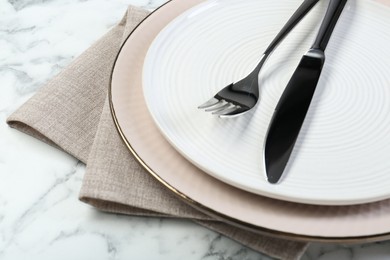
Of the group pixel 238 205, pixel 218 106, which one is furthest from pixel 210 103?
pixel 238 205

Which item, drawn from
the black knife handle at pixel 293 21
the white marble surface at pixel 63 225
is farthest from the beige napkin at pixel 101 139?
the black knife handle at pixel 293 21

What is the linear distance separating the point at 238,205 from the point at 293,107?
0.13 metres

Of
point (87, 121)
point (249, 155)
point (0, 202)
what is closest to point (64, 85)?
point (87, 121)

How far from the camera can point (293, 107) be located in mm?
531

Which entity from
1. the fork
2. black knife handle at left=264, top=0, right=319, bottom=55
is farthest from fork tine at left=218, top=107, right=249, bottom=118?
black knife handle at left=264, top=0, right=319, bottom=55

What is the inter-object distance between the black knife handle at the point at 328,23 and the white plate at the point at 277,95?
0.01m

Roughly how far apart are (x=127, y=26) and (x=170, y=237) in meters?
0.31

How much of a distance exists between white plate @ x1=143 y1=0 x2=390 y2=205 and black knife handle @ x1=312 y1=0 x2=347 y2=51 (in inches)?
0.5

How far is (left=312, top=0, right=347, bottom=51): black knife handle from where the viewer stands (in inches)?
24.3

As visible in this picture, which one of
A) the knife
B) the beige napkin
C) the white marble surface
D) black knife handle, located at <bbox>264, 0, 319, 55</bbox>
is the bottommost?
the white marble surface

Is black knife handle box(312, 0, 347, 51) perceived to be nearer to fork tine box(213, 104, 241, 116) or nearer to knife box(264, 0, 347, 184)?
knife box(264, 0, 347, 184)

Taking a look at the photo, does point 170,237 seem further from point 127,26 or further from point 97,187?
point 127,26

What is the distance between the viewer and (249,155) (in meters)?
0.50

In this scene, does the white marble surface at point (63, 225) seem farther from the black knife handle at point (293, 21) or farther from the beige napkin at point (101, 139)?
the black knife handle at point (293, 21)
